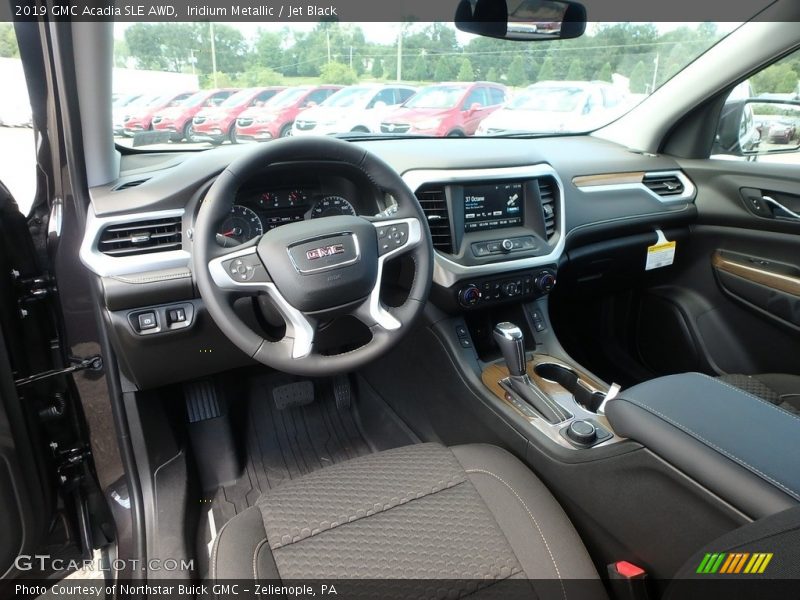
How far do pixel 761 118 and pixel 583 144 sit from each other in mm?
778

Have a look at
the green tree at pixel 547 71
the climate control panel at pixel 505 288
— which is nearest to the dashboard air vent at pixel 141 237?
the climate control panel at pixel 505 288

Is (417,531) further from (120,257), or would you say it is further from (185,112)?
(185,112)

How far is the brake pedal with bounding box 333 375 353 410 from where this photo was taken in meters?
2.37

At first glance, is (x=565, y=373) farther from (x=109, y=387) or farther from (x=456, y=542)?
(x=109, y=387)

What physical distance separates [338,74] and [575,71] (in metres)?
1.44

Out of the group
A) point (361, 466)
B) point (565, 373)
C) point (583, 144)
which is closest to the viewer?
point (361, 466)

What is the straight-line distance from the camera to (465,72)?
9.04 feet

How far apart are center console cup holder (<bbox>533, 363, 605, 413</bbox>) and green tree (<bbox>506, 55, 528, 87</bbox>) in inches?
61.8

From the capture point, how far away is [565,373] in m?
1.88

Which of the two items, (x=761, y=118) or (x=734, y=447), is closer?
(x=734, y=447)

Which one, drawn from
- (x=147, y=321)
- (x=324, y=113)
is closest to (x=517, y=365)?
(x=147, y=321)

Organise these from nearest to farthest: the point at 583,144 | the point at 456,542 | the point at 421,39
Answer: the point at 456,542 < the point at 421,39 < the point at 583,144

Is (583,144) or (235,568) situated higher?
(583,144)

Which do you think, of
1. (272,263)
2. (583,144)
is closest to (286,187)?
(272,263)
